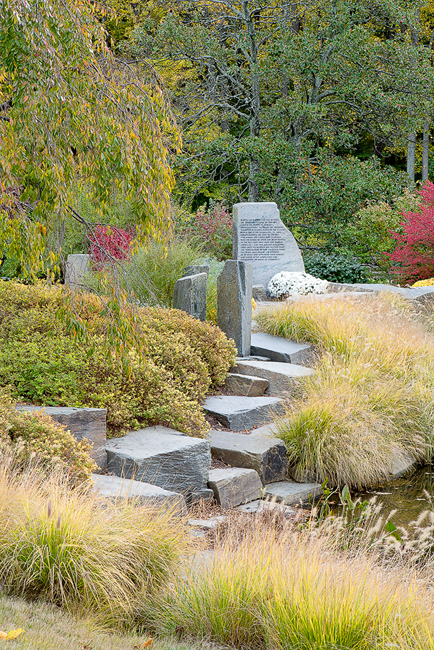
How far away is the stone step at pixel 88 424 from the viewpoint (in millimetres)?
4766

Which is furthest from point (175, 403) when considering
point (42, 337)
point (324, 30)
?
point (324, 30)

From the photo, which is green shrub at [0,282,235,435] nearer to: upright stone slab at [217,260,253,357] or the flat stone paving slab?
the flat stone paving slab

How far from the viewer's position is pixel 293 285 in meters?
12.3

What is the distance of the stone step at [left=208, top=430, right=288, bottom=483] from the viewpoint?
5.52 meters

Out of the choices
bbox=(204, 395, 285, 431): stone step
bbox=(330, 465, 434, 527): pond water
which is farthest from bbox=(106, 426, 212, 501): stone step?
bbox=(204, 395, 285, 431): stone step

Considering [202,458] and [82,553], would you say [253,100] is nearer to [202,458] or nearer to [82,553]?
[202,458]

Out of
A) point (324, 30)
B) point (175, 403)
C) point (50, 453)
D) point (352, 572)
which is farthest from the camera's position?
point (324, 30)

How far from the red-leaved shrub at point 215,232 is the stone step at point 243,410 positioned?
9.24 m

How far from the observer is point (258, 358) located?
26.2 ft

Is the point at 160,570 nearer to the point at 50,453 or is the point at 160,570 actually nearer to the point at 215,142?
the point at 50,453

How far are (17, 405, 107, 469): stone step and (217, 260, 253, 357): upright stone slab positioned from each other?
3.33 meters

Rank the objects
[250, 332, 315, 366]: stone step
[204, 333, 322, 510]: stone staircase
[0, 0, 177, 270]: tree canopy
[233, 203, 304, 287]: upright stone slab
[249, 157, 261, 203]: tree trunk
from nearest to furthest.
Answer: [0, 0, 177, 270]: tree canopy < [204, 333, 322, 510]: stone staircase < [250, 332, 315, 366]: stone step < [233, 203, 304, 287]: upright stone slab < [249, 157, 261, 203]: tree trunk

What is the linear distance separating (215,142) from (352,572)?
15.5 m

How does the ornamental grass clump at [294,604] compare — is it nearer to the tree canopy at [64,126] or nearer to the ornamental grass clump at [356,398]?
the tree canopy at [64,126]
